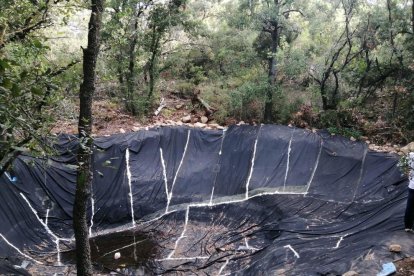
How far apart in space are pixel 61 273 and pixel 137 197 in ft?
7.91

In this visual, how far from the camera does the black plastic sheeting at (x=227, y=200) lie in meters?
5.46

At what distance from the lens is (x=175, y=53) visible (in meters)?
10.7

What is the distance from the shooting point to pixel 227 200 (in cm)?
771

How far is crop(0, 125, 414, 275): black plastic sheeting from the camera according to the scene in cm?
Answer: 546

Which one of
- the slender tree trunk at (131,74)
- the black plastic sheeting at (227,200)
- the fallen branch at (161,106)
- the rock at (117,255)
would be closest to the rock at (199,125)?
the black plastic sheeting at (227,200)

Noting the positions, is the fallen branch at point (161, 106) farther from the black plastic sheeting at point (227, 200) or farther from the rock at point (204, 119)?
the black plastic sheeting at point (227, 200)

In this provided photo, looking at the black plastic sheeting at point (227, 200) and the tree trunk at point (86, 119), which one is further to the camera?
the black plastic sheeting at point (227, 200)

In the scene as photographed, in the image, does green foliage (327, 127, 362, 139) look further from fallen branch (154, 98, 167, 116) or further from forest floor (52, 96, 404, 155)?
fallen branch (154, 98, 167, 116)

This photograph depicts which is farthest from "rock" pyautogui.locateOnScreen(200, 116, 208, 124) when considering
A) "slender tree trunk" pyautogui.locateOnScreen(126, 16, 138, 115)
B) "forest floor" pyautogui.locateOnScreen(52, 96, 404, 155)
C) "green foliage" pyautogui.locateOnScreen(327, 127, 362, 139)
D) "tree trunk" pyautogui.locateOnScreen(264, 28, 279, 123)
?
"green foliage" pyautogui.locateOnScreen(327, 127, 362, 139)

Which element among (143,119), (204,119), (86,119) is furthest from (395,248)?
(143,119)

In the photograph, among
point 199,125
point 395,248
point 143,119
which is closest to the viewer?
point 395,248

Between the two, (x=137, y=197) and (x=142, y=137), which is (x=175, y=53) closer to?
(x=142, y=137)

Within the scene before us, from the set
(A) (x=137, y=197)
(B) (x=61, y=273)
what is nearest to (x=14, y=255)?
(B) (x=61, y=273)

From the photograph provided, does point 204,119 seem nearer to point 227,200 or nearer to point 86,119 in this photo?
point 227,200
